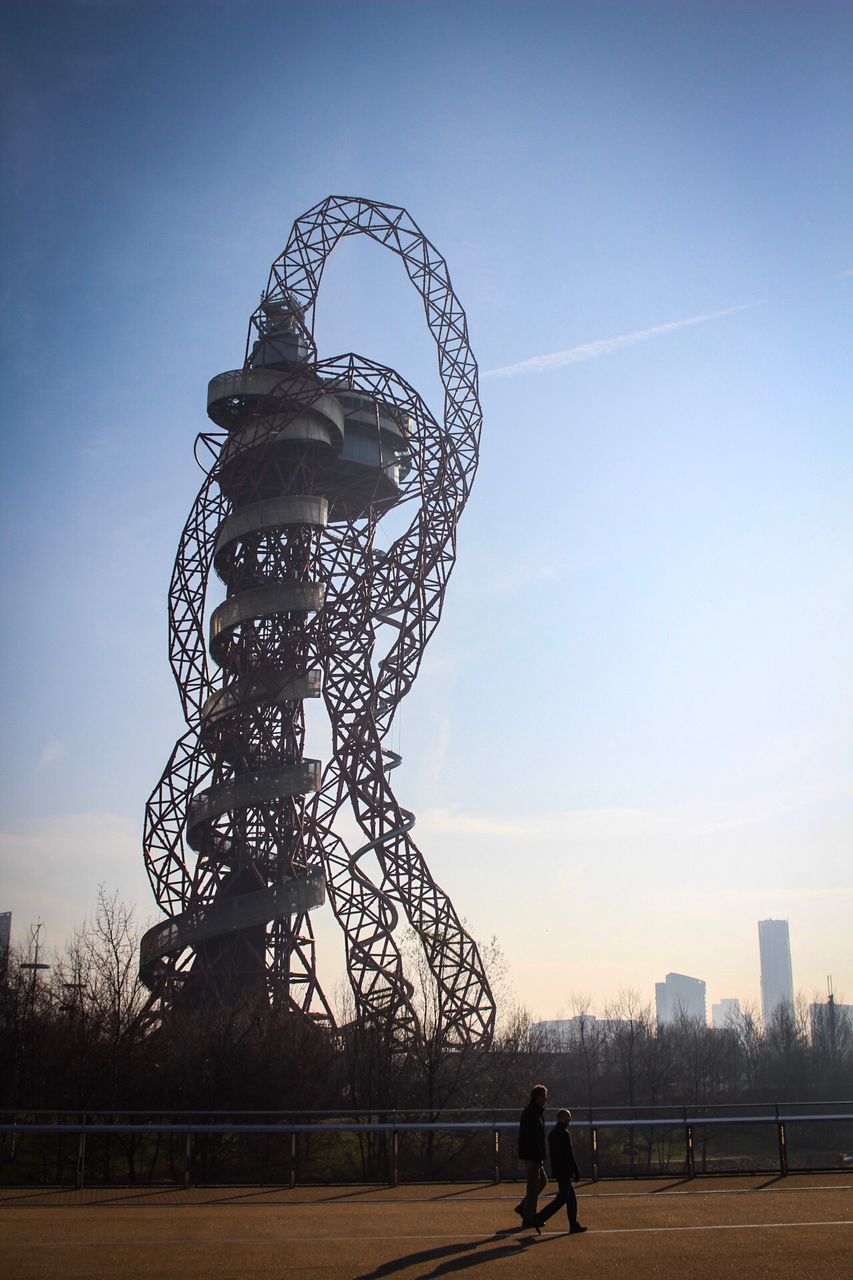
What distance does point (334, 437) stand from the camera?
138 ft

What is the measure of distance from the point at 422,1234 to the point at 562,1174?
125 cm

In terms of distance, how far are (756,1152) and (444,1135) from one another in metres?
7.59

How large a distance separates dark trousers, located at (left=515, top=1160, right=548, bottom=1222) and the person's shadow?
423 mm

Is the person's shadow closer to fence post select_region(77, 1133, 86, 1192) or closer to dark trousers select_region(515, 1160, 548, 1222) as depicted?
dark trousers select_region(515, 1160, 548, 1222)

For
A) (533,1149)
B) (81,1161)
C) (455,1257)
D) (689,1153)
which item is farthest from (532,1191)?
(81,1161)

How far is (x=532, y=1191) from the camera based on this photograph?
1068cm

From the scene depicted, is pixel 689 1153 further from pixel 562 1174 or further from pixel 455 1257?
pixel 455 1257

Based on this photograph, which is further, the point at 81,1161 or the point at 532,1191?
the point at 81,1161

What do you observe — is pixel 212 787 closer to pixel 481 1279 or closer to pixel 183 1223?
pixel 183 1223

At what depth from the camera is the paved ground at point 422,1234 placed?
8523 mm

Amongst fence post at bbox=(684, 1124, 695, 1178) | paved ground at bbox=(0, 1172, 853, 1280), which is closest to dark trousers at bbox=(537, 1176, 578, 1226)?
paved ground at bbox=(0, 1172, 853, 1280)

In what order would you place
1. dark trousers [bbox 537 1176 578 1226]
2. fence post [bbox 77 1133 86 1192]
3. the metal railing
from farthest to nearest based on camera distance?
1. the metal railing
2. fence post [bbox 77 1133 86 1192]
3. dark trousers [bbox 537 1176 578 1226]

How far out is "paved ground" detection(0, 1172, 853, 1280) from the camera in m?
8.52

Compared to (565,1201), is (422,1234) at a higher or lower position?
lower
